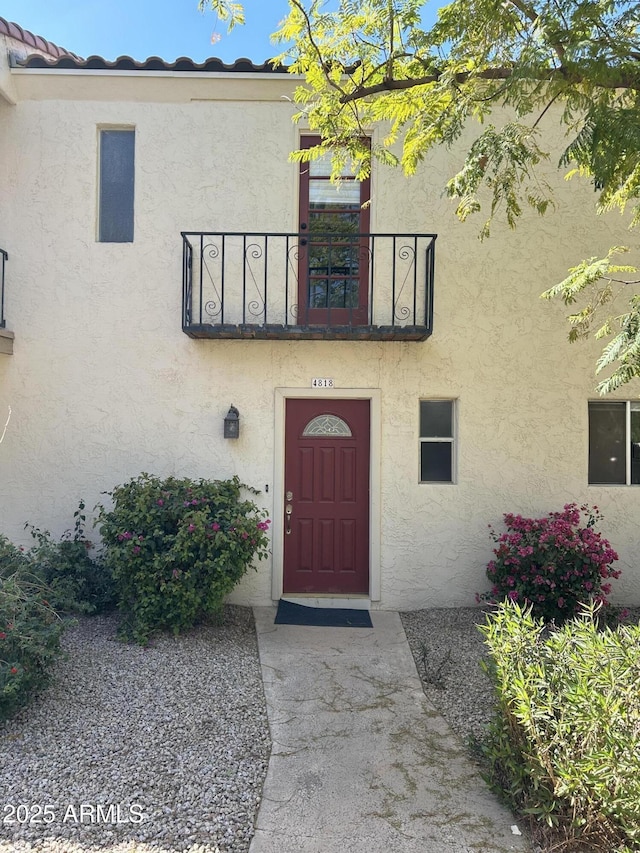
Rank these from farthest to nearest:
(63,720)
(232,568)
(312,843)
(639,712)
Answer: (232,568) → (63,720) → (312,843) → (639,712)

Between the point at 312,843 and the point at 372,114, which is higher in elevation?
the point at 372,114

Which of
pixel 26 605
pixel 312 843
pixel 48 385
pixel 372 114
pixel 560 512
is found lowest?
pixel 312 843

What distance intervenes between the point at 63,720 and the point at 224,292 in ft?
14.4

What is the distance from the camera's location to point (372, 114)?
4617mm

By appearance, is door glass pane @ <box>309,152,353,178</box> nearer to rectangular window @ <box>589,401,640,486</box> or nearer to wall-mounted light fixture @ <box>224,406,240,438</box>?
wall-mounted light fixture @ <box>224,406,240,438</box>

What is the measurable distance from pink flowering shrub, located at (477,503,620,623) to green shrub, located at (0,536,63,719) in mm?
4190

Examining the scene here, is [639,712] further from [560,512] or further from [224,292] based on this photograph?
[224,292]

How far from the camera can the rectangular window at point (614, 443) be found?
20.4 feet

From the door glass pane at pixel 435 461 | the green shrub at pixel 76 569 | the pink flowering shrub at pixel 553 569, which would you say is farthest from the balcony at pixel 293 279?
the green shrub at pixel 76 569

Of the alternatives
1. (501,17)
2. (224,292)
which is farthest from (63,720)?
(501,17)

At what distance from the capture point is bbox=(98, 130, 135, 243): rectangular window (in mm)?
6254

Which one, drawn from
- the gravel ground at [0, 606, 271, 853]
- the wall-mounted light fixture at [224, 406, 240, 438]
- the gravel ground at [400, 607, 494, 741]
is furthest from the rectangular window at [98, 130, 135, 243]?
the gravel ground at [400, 607, 494, 741]

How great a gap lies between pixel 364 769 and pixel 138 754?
1398 mm

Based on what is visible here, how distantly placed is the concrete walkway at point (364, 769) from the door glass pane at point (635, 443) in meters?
3.50
